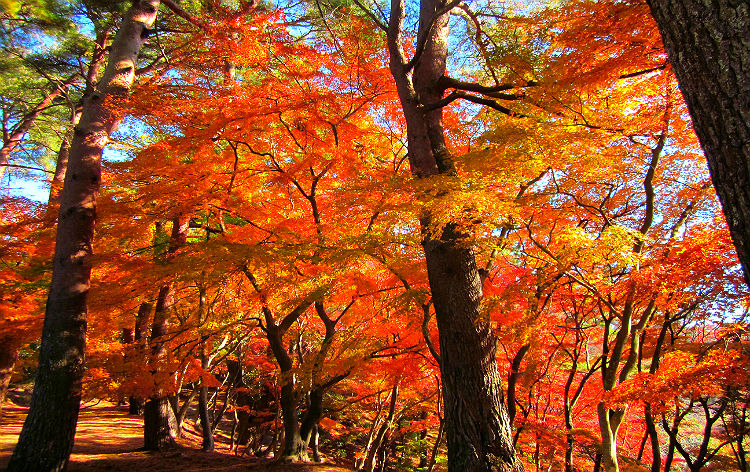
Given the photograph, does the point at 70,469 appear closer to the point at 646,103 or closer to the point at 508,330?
the point at 508,330

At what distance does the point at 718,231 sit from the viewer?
5.07 metres

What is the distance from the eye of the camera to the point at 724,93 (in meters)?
1.28

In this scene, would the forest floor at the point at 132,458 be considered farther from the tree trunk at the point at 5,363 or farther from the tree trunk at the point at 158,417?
the tree trunk at the point at 5,363

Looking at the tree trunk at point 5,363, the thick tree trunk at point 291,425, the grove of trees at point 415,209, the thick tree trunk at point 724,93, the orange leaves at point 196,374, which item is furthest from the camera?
the tree trunk at point 5,363

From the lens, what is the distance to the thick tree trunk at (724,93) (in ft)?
4.06

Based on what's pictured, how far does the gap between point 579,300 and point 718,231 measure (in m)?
3.33

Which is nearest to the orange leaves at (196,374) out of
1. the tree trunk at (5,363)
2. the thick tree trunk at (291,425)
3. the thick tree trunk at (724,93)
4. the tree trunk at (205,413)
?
the tree trunk at (205,413)

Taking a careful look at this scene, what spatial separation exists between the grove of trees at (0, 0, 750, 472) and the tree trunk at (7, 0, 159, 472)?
3 centimetres

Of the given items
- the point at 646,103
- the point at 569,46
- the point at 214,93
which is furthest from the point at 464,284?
the point at 214,93

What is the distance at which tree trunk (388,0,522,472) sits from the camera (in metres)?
3.84

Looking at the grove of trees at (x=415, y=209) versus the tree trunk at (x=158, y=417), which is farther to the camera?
the tree trunk at (x=158, y=417)

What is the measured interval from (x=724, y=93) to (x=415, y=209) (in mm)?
3436

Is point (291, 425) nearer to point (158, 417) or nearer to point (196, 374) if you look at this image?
point (196, 374)

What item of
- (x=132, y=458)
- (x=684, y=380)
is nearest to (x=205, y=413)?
(x=132, y=458)
